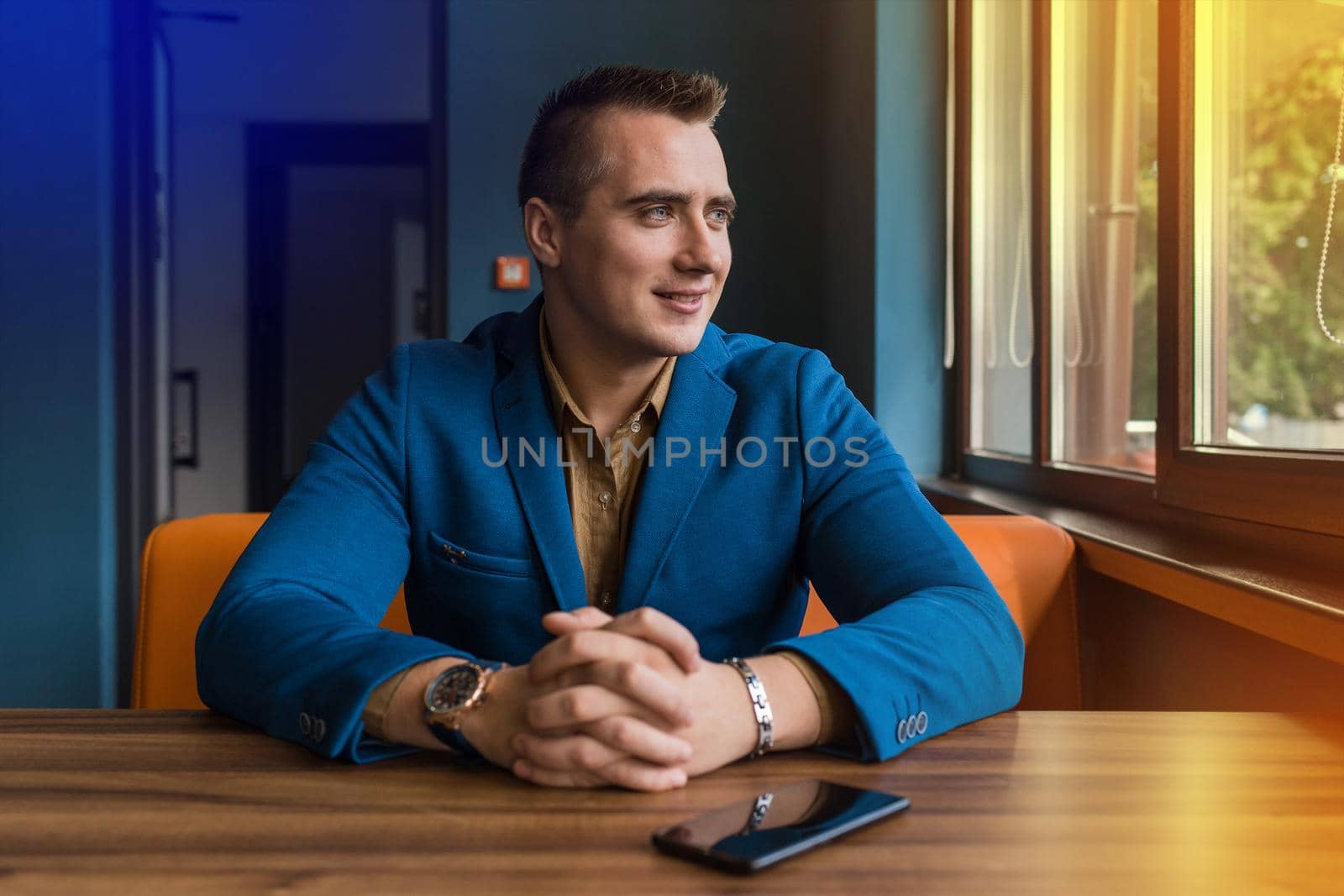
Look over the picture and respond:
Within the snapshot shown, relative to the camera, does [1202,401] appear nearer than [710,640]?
No

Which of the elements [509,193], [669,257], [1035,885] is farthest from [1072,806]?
[509,193]

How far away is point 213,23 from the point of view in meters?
5.71

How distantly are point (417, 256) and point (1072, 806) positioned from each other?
617 centimetres

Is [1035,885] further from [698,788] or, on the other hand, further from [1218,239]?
[1218,239]

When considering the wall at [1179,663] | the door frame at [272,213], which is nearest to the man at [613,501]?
the wall at [1179,663]

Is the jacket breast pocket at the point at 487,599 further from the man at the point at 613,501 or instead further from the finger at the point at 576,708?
the finger at the point at 576,708

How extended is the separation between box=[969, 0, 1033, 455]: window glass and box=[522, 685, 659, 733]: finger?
2089 mm

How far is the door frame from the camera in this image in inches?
231

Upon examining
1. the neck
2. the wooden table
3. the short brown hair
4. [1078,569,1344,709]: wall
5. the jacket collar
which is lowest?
[1078,569,1344,709]: wall

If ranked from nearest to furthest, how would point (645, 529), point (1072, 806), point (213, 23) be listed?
point (1072, 806), point (645, 529), point (213, 23)

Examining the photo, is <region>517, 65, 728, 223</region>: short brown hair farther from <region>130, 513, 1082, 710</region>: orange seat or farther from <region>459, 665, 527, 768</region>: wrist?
<region>459, 665, 527, 768</region>: wrist

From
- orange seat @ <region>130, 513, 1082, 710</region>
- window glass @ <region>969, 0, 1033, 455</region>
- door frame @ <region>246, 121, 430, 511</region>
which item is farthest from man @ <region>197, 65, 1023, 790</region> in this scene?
door frame @ <region>246, 121, 430, 511</region>

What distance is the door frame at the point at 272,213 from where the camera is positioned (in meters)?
5.87

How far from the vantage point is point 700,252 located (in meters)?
1.51
